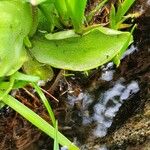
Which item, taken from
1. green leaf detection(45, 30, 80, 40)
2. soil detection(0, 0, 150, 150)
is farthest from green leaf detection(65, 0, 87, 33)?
soil detection(0, 0, 150, 150)

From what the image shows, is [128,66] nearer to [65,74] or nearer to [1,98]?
[65,74]

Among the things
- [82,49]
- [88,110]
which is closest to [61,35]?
[82,49]

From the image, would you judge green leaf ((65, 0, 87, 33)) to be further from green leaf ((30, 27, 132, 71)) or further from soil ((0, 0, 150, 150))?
soil ((0, 0, 150, 150))

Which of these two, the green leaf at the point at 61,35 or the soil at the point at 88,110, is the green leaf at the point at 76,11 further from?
the soil at the point at 88,110

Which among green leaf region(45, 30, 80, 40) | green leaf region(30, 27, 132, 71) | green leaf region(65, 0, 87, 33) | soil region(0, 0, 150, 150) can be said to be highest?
green leaf region(65, 0, 87, 33)

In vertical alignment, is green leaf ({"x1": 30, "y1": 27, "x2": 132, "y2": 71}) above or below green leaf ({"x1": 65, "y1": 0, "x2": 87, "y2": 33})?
below

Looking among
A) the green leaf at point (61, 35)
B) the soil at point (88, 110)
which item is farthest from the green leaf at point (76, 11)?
the soil at point (88, 110)
